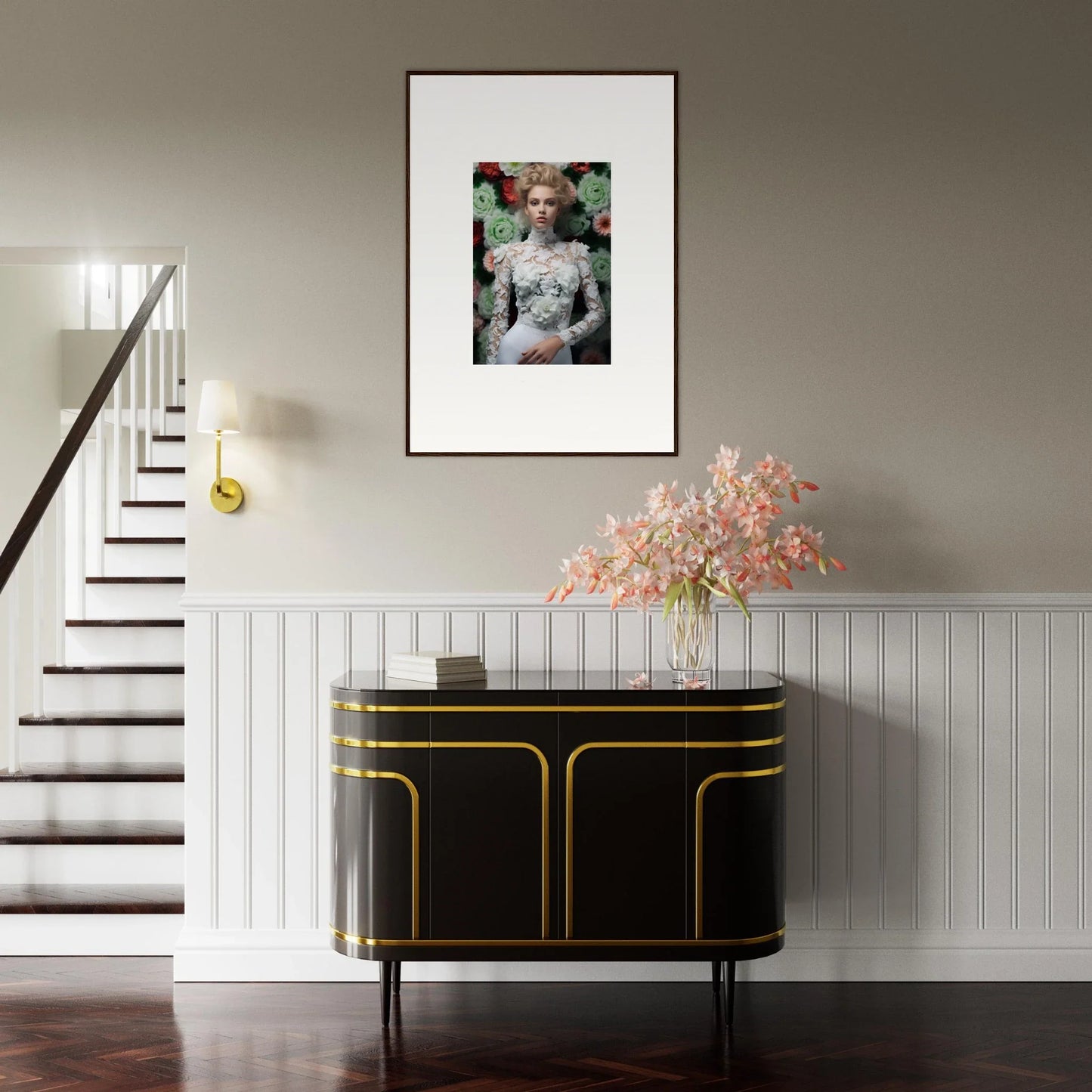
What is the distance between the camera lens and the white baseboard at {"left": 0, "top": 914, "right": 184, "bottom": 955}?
3.44m

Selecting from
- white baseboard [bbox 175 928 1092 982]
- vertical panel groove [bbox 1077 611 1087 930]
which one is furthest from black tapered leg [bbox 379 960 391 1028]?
vertical panel groove [bbox 1077 611 1087 930]

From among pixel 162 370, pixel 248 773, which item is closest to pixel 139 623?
pixel 248 773

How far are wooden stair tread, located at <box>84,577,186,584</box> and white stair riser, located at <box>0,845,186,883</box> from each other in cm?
131

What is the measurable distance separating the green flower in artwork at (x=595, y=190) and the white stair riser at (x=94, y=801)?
2.37 metres

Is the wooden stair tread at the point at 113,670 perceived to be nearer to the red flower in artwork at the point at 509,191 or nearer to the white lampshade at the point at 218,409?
the white lampshade at the point at 218,409

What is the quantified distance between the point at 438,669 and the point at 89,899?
1.48 meters

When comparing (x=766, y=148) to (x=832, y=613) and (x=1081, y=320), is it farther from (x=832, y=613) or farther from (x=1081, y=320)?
(x=832, y=613)

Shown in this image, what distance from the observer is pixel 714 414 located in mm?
3432

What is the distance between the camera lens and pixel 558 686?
295 cm

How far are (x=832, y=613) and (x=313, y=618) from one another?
1597 mm

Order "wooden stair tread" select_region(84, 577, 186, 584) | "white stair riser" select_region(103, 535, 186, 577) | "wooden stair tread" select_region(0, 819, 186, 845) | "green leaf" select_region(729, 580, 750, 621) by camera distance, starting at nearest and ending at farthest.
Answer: "green leaf" select_region(729, 580, 750, 621) → "wooden stair tread" select_region(0, 819, 186, 845) → "wooden stair tread" select_region(84, 577, 186, 584) → "white stair riser" select_region(103, 535, 186, 577)

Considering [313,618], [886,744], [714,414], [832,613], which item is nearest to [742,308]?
[714,414]

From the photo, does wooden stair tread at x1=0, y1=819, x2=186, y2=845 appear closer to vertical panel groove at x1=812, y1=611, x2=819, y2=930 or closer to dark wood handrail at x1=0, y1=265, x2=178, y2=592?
dark wood handrail at x1=0, y1=265, x2=178, y2=592

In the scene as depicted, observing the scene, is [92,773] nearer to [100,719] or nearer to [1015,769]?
[100,719]
